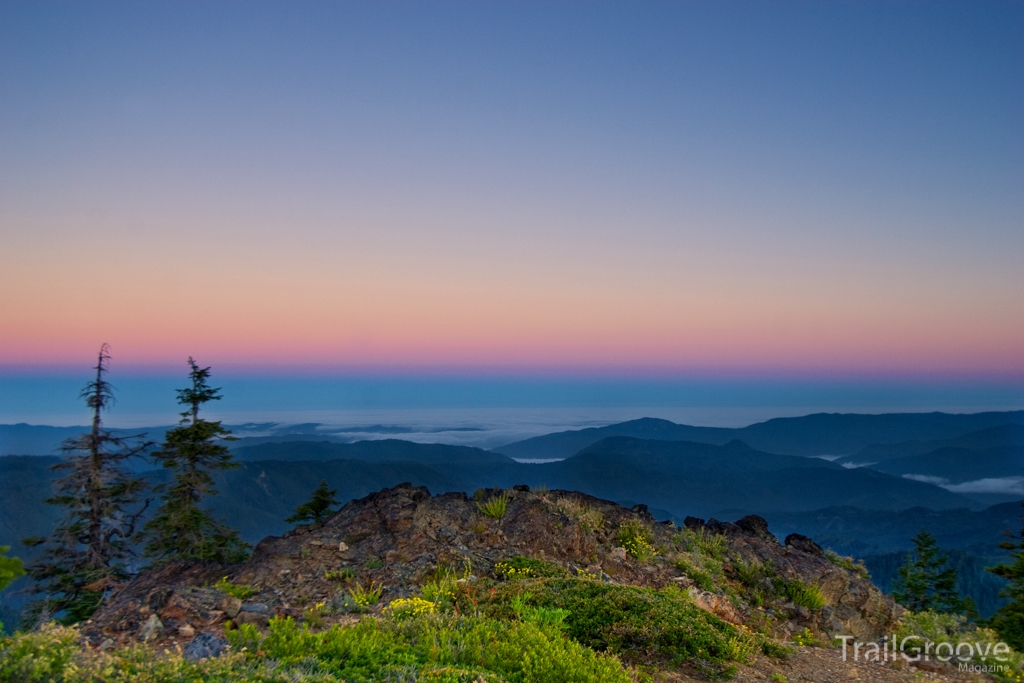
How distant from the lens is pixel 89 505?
21.7 metres

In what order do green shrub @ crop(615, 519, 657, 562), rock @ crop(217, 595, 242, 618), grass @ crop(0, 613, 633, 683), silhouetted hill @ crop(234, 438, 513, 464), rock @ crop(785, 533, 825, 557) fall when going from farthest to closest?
silhouetted hill @ crop(234, 438, 513, 464) < rock @ crop(785, 533, 825, 557) < green shrub @ crop(615, 519, 657, 562) < rock @ crop(217, 595, 242, 618) < grass @ crop(0, 613, 633, 683)

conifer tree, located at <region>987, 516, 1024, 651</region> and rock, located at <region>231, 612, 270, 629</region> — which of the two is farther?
conifer tree, located at <region>987, 516, 1024, 651</region>

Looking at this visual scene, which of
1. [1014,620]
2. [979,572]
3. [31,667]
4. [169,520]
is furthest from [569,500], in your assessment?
[979,572]

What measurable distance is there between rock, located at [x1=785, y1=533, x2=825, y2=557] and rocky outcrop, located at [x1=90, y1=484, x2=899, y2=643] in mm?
55

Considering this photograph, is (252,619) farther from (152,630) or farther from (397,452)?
(397,452)

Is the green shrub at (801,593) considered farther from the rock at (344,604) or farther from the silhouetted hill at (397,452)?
the silhouetted hill at (397,452)

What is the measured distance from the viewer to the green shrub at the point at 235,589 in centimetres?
1023

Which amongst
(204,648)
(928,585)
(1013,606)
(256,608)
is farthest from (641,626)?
(928,585)

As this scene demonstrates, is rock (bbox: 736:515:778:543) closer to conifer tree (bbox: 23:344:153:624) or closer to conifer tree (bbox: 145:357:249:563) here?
conifer tree (bbox: 145:357:249:563)

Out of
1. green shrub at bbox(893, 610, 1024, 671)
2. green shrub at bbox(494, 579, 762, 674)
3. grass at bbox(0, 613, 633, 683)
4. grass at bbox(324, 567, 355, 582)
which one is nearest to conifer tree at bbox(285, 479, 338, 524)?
grass at bbox(324, 567, 355, 582)

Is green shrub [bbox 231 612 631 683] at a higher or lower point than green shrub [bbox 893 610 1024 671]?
higher

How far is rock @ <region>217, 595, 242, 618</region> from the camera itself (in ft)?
30.9

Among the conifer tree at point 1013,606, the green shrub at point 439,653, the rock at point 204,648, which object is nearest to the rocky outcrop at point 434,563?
the rock at point 204,648

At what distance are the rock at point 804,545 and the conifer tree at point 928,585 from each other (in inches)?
1511
